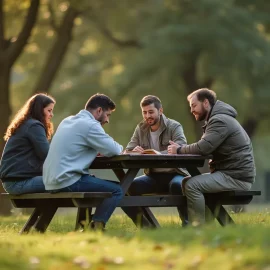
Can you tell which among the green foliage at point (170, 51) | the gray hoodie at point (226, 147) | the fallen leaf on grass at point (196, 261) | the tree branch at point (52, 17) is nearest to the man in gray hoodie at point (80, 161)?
the gray hoodie at point (226, 147)

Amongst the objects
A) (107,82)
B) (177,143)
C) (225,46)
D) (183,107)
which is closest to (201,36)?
(225,46)

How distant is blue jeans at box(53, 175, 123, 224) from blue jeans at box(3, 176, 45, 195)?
0.41 m

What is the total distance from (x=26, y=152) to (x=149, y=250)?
11.5ft

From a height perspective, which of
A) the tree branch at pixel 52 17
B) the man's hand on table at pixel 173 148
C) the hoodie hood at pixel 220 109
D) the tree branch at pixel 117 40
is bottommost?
the man's hand on table at pixel 173 148

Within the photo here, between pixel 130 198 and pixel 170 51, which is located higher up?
pixel 170 51

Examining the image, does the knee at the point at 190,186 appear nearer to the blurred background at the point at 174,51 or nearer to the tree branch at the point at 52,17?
the tree branch at the point at 52,17

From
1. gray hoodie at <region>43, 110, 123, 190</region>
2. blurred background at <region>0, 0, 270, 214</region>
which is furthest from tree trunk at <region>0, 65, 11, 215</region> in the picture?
gray hoodie at <region>43, 110, 123, 190</region>

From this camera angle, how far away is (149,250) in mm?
7262

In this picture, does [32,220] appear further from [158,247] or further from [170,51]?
[170,51]

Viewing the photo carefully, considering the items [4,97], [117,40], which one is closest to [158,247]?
[4,97]

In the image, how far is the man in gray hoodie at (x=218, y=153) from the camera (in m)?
10.5

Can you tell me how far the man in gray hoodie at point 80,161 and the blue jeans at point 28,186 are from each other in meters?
0.31

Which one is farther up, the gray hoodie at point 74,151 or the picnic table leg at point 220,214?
the gray hoodie at point 74,151

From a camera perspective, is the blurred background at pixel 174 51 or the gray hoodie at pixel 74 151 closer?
the gray hoodie at pixel 74 151
